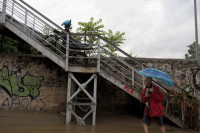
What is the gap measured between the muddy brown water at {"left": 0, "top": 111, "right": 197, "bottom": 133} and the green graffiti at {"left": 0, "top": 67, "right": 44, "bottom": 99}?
82cm

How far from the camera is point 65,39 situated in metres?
5.93

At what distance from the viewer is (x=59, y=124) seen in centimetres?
561

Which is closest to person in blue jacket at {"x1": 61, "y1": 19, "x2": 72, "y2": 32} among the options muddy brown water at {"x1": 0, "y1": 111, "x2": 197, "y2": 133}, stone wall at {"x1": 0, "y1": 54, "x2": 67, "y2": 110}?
stone wall at {"x1": 0, "y1": 54, "x2": 67, "y2": 110}

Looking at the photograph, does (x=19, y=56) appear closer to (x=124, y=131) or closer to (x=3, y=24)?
(x=3, y=24)

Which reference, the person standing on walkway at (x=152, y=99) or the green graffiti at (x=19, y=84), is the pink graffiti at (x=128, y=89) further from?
the green graffiti at (x=19, y=84)

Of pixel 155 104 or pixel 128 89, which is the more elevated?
pixel 128 89

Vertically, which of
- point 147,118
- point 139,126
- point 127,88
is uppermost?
point 127,88

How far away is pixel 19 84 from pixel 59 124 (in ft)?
8.94

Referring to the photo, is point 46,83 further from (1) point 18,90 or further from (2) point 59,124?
(2) point 59,124

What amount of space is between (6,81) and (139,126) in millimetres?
5670

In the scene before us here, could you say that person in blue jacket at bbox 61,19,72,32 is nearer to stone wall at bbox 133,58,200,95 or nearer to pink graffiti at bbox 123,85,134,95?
pink graffiti at bbox 123,85,134,95

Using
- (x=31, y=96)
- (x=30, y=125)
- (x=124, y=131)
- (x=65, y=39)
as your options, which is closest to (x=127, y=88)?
(x=124, y=131)

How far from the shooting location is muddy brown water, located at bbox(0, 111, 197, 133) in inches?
195

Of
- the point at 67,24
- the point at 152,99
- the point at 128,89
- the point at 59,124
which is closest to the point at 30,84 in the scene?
the point at 59,124
